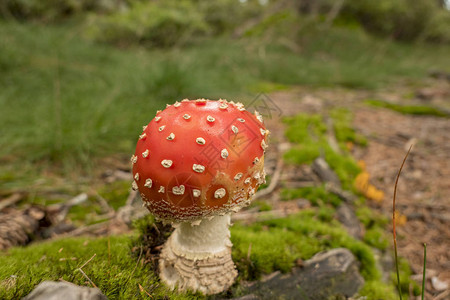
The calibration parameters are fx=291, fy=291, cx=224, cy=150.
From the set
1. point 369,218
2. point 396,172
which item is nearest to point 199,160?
point 369,218

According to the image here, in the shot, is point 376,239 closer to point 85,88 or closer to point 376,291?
point 376,291

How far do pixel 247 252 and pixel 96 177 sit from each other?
6.72ft

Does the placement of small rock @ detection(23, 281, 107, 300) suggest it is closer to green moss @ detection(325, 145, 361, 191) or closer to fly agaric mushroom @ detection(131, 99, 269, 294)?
fly agaric mushroom @ detection(131, 99, 269, 294)

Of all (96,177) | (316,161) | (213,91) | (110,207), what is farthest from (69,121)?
(316,161)

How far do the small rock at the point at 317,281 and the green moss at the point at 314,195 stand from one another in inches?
32.7

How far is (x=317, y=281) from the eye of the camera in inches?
75.8

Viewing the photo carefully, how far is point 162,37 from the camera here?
333 inches

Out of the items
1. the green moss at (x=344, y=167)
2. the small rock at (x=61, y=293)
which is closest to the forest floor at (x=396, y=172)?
the green moss at (x=344, y=167)

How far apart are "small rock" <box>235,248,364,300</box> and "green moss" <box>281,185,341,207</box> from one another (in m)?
0.83

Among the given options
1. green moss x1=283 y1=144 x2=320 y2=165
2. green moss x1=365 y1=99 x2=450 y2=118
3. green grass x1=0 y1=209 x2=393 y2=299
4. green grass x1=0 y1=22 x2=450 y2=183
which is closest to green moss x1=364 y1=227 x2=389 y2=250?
green grass x1=0 y1=209 x2=393 y2=299

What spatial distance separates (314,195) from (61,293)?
8.13 feet

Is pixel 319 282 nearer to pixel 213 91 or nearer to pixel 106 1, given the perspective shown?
pixel 213 91

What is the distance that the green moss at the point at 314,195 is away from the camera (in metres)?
2.93

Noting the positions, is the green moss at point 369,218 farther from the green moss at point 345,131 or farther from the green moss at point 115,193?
the green moss at point 115,193
